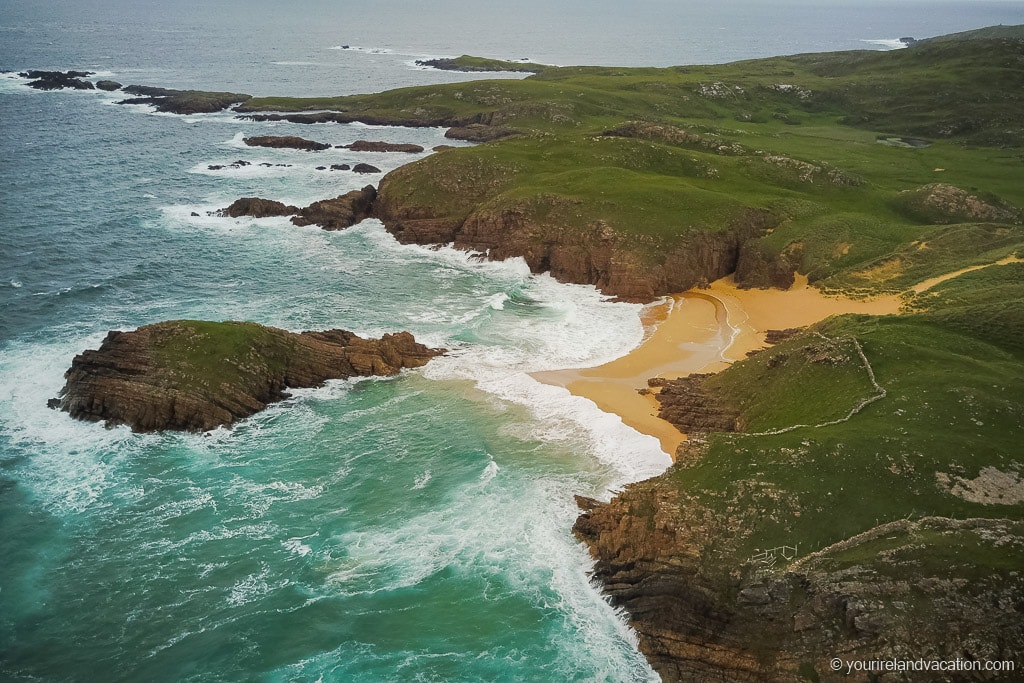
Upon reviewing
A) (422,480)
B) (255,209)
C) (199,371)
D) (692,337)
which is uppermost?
(255,209)

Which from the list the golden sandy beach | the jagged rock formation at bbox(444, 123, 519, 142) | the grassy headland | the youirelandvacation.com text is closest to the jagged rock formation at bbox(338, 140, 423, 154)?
the jagged rock formation at bbox(444, 123, 519, 142)

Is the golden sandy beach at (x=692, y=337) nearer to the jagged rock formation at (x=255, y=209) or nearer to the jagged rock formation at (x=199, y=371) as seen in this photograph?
the jagged rock formation at (x=199, y=371)

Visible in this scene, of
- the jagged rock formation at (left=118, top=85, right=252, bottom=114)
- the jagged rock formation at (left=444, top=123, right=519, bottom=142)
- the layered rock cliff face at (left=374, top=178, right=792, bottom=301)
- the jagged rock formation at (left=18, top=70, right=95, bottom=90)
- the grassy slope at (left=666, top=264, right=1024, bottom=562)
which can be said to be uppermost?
the jagged rock formation at (left=18, top=70, right=95, bottom=90)

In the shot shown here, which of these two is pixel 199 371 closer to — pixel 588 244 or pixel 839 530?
pixel 588 244

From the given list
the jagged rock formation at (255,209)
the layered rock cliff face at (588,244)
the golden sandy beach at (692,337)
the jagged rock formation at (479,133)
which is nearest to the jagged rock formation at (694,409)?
the golden sandy beach at (692,337)

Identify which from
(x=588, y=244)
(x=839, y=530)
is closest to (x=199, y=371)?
(x=588, y=244)

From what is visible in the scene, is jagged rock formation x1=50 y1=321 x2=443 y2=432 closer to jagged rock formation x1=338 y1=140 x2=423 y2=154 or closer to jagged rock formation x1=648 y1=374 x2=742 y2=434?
jagged rock formation x1=648 y1=374 x2=742 y2=434
